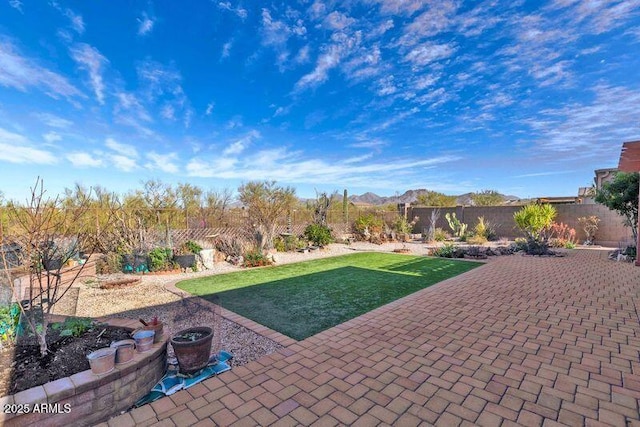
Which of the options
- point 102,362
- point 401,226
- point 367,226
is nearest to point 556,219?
point 401,226

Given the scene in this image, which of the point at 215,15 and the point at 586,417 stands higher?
the point at 215,15

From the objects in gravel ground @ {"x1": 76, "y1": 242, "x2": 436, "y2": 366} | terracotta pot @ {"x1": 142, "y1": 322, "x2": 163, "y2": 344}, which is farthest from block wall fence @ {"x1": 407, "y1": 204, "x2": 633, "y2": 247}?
terracotta pot @ {"x1": 142, "y1": 322, "x2": 163, "y2": 344}

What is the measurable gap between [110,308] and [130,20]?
7.01 m

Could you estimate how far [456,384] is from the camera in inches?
95.9

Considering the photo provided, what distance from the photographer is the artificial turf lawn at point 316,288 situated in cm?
423

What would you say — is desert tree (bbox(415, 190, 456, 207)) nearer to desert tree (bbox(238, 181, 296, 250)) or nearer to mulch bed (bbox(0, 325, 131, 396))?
desert tree (bbox(238, 181, 296, 250))

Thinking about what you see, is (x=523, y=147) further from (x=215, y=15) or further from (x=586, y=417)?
(x=586, y=417)

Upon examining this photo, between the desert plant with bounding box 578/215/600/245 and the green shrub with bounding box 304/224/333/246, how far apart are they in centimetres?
1133

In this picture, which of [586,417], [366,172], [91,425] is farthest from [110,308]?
[366,172]

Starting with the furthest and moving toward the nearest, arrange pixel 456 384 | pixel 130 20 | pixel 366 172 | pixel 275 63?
pixel 366 172 → pixel 275 63 → pixel 130 20 → pixel 456 384

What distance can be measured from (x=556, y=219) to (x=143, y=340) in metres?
16.6

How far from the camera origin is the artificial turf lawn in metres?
4.23

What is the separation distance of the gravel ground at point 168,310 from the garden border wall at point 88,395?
0.67m

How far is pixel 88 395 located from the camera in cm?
199
